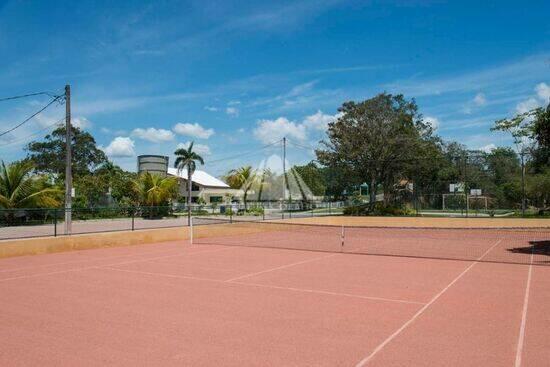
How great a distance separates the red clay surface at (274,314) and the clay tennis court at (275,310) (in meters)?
0.03

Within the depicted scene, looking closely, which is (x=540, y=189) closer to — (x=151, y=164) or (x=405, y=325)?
(x=405, y=325)

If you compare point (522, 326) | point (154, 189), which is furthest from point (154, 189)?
point (522, 326)

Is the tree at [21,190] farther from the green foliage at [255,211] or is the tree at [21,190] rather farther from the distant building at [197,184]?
the distant building at [197,184]

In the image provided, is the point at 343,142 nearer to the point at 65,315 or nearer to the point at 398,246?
the point at 398,246

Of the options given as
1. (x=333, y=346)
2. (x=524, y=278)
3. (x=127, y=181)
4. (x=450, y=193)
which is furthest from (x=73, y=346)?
(x=127, y=181)

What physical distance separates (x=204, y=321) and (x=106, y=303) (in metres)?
2.44

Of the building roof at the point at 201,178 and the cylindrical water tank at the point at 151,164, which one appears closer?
the cylindrical water tank at the point at 151,164

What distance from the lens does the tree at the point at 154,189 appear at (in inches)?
1661

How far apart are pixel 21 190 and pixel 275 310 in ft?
89.7

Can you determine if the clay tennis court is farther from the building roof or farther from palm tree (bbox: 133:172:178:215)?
the building roof

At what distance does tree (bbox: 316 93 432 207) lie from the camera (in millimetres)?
44906

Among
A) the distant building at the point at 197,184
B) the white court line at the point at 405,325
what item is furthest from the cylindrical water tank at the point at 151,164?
the white court line at the point at 405,325

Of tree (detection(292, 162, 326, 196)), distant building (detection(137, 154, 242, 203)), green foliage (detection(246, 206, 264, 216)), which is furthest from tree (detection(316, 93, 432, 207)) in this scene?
tree (detection(292, 162, 326, 196))

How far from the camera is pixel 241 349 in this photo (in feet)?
19.7
